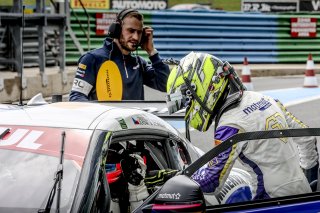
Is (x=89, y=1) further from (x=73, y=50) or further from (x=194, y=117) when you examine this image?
(x=194, y=117)

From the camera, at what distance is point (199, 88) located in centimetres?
508

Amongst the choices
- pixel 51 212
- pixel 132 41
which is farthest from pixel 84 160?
pixel 132 41

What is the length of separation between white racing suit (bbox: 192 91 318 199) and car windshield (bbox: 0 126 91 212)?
1.97 ft

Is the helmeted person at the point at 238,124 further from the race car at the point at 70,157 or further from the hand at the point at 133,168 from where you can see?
the hand at the point at 133,168

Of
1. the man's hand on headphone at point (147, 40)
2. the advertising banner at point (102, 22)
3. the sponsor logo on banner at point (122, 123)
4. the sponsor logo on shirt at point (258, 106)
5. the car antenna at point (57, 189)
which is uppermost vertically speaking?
the man's hand on headphone at point (147, 40)

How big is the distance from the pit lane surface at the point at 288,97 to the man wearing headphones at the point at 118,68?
390 centimetres

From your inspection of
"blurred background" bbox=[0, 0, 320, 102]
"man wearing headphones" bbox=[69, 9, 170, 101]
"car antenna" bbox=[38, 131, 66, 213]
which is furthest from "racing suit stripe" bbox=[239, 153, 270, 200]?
"blurred background" bbox=[0, 0, 320, 102]

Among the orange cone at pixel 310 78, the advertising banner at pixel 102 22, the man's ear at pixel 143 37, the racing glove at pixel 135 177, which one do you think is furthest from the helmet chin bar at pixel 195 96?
the advertising banner at pixel 102 22

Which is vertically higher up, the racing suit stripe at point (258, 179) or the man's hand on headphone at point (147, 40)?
the man's hand on headphone at point (147, 40)

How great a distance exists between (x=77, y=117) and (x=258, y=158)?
0.90 metres

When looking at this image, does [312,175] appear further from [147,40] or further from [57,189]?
[147,40]

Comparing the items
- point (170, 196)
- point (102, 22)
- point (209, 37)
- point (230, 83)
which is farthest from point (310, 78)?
point (170, 196)

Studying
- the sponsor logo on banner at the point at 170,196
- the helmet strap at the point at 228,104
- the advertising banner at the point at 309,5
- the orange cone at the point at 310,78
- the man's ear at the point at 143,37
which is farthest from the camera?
the advertising banner at the point at 309,5

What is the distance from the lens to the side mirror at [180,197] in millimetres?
3982
